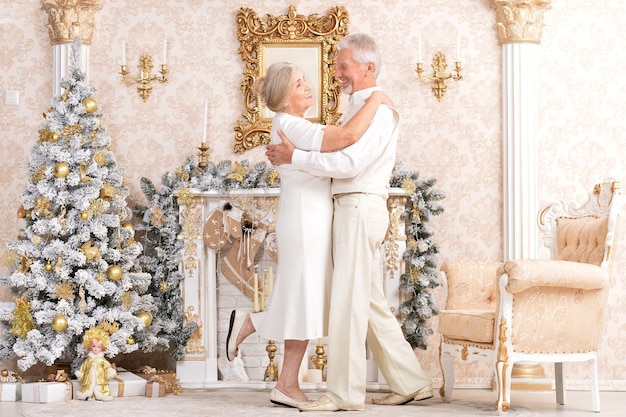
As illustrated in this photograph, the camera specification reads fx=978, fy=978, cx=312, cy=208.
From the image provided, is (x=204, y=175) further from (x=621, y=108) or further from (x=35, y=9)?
(x=621, y=108)

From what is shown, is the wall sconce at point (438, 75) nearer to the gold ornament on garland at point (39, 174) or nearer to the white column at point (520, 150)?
the white column at point (520, 150)

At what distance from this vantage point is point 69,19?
22.5ft

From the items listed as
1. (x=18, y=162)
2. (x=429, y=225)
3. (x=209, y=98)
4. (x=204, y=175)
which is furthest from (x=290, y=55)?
(x=18, y=162)

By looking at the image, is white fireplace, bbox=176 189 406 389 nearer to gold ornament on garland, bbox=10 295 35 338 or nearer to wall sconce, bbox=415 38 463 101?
wall sconce, bbox=415 38 463 101

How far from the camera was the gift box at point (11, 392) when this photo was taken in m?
5.87

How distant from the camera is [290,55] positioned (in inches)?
272

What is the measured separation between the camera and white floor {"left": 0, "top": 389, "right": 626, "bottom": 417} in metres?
5.14

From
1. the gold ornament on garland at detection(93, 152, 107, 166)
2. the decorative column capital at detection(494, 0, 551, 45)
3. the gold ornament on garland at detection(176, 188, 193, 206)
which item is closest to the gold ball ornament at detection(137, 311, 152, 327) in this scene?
the gold ornament on garland at detection(176, 188, 193, 206)

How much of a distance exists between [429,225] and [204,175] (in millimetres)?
1598

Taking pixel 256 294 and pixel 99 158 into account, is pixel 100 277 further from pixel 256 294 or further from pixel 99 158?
pixel 256 294

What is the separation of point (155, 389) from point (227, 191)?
1.44 m

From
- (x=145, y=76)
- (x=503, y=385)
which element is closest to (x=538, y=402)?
(x=503, y=385)

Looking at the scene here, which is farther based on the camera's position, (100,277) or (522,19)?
(522,19)

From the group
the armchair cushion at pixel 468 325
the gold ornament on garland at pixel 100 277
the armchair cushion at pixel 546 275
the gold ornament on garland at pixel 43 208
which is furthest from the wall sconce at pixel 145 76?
the armchair cushion at pixel 546 275
